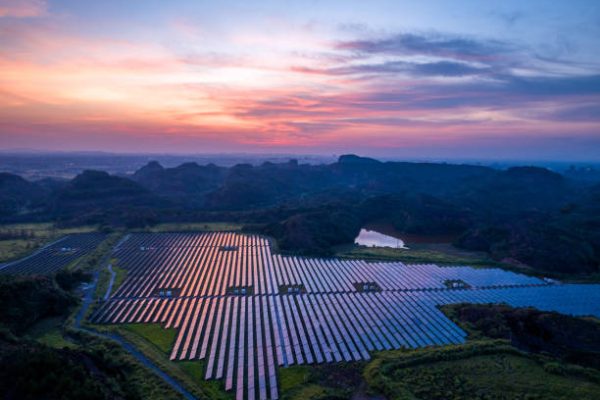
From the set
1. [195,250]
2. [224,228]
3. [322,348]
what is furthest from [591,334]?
[224,228]

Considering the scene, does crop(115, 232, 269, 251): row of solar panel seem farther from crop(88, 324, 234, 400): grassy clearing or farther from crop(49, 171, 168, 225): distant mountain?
crop(88, 324, 234, 400): grassy clearing

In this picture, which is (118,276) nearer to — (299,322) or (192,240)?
(192,240)

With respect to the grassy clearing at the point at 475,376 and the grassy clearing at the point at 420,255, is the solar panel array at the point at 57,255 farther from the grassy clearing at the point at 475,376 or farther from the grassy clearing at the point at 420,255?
the grassy clearing at the point at 475,376

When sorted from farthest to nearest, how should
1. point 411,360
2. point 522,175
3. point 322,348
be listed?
point 522,175 → point 322,348 → point 411,360

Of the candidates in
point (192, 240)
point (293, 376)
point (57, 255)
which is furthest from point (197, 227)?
point (293, 376)

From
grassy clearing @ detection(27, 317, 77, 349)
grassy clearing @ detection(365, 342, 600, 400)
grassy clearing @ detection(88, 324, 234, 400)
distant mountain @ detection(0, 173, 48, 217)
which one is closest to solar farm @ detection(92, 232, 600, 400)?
grassy clearing @ detection(88, 324, 234, 400)

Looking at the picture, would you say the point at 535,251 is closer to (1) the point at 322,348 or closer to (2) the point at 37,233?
(1) the point at 322,348
